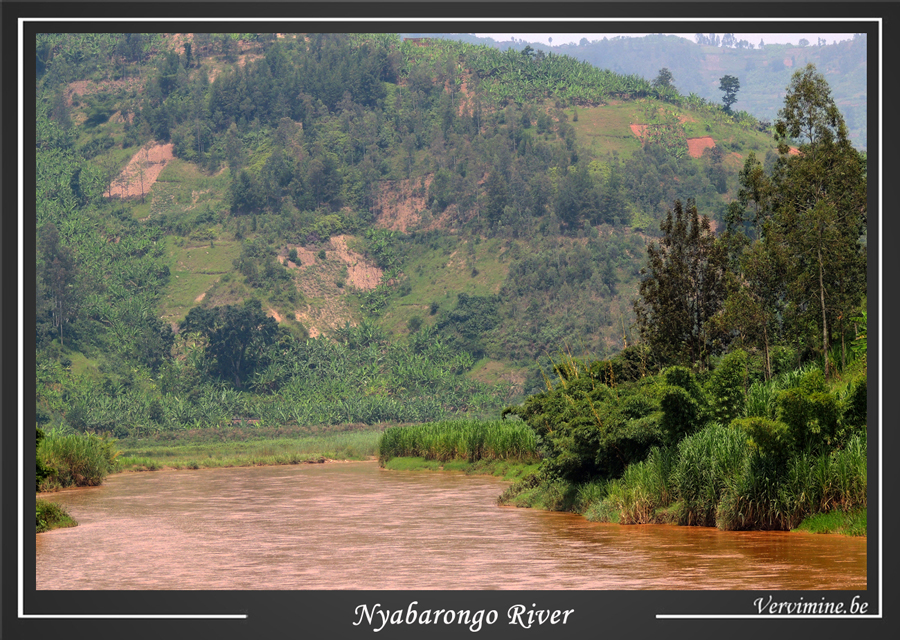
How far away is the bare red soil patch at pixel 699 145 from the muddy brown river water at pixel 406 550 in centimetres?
9002

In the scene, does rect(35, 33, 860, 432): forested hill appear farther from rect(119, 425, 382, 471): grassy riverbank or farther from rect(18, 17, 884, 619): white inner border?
rect(18, 17, 884, 619): white inner border

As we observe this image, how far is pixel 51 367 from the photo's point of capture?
284 ft

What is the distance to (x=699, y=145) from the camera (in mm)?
118000

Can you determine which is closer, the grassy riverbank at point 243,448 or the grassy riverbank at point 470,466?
the grassy riverbank at point 470,466

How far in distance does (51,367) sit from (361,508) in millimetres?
63201

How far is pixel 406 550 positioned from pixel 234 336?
73680 millimetres

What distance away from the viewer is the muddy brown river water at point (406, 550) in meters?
15.4

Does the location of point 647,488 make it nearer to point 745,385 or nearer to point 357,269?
point 745,385

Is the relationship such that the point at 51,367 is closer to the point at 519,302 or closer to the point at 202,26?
the point at 519,302

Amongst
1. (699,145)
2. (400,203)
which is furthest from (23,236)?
(699,145)

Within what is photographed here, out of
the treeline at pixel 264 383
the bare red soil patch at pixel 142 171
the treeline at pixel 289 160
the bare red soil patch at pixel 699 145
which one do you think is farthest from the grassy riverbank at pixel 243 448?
the bare red soil patch at pixel 699 145

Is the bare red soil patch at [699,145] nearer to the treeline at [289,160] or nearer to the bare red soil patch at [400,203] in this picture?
the treeline at [289,160]

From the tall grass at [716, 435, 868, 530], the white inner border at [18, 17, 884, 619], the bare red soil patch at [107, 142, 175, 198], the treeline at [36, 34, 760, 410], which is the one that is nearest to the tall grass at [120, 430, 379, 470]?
the treeline at [36, 34, 760, 410]

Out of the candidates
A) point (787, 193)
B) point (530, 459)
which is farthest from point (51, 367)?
point (787, 193)
